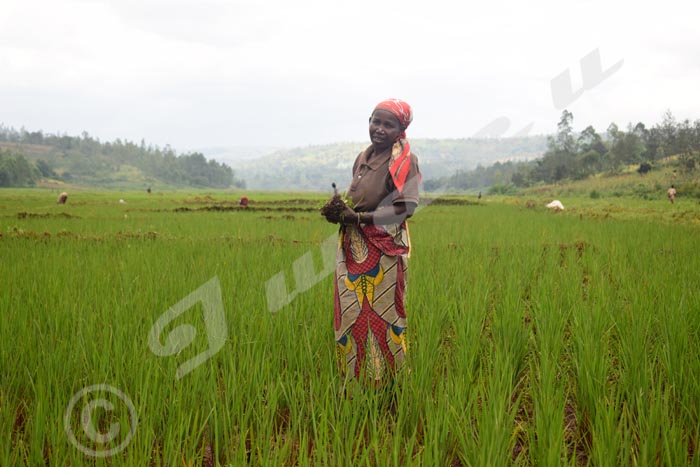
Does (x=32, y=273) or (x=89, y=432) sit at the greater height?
(x=32, y=273)

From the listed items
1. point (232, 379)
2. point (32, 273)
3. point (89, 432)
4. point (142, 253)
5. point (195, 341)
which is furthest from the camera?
point (142, 253)

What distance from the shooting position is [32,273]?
155 inches

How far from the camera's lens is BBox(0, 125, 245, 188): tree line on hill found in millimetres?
77750

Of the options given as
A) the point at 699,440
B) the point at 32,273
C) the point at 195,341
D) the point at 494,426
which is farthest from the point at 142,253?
the point at 699,440

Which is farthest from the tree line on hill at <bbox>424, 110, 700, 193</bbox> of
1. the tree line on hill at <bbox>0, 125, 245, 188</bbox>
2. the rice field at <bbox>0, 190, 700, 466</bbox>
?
the tree line on hill at <bbox>0, 125, 245, 188</bbox>

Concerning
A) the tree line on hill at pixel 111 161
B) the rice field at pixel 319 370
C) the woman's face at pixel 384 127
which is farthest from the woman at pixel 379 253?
the tree line on hill at pixel 111 161

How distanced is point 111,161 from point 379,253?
316 ft

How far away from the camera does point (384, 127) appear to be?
1.97m

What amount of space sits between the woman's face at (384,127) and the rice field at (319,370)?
3.07 ft

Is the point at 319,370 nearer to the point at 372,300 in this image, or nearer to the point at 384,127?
the point at 372,300

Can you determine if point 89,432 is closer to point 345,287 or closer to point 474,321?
point 345,287

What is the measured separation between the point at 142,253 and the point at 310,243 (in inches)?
88.8

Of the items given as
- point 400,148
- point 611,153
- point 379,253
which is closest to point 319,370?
point 379,253

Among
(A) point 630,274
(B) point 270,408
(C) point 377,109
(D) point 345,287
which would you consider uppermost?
(C) point 377,109
